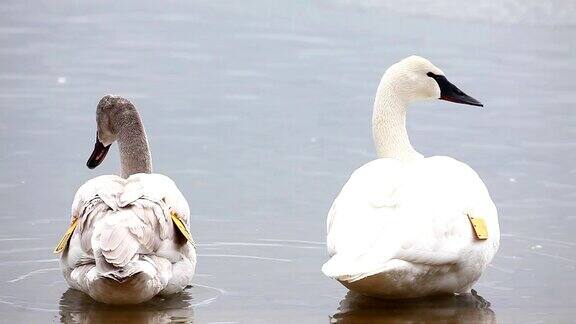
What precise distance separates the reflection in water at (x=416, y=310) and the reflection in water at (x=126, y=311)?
0.74 meters

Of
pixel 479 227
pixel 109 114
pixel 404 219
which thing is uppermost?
pixel 109 114

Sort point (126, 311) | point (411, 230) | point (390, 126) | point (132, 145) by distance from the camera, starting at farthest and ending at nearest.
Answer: point (132, 145)
point (390, 126)
point (126, 311)
point (411, 230)

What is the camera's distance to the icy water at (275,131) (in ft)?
21.2

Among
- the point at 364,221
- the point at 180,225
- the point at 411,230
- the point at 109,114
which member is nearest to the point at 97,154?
the point at 109,114

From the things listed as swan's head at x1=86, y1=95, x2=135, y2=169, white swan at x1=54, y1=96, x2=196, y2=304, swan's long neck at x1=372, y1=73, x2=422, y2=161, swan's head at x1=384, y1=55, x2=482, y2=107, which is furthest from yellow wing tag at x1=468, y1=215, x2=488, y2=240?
swan's head at x1=86, y1=95, x2=135, y2=169

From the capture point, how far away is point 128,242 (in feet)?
19.7

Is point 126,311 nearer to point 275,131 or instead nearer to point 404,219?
point 404,219

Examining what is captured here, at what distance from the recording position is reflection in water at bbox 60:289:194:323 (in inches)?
235

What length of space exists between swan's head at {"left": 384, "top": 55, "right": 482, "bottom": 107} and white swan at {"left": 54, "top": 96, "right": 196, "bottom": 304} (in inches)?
61.3

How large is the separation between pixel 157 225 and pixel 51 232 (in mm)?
1409

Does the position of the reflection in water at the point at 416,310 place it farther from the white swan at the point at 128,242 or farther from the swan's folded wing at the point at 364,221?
the white swan at the point at 128,242

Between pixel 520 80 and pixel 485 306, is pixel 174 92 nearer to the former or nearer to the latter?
pixel 520 80

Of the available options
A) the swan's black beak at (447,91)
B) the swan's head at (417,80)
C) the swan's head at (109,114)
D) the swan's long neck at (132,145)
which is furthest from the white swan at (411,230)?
the swan's head at (109,114)

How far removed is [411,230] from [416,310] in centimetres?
48
